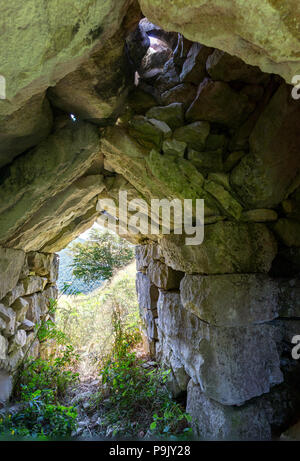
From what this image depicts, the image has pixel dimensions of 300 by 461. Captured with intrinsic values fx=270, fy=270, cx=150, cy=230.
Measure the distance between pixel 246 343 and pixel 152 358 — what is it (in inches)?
85.8

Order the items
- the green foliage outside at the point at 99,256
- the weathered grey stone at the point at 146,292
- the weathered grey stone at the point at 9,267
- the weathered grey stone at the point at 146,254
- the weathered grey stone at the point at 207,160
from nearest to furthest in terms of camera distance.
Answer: the weathered grey stone at the point at 207,160 → the weathered grey stone at the point at 9,267 → the weathered grey stone at the point at 146,254 → the weathered grey stone at the point at 146,292 → the green foliage outside at the point at 99,256

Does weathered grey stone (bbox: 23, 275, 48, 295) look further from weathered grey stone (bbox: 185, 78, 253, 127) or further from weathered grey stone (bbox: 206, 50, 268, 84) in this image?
weathered grey stone (bbox: 206, 50, 268, 84)

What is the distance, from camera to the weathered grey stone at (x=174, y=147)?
186 cm

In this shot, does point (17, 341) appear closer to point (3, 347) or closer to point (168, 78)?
point (3, 347)

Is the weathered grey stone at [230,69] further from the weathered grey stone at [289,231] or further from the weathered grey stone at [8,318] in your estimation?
the weathered grey stone at [8,318]

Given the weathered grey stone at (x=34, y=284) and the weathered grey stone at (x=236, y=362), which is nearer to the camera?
the weathered grey stone at (x=236, y=362)

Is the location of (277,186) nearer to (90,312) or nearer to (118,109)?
(118,109)

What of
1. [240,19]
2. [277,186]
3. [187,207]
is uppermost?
[240,19]

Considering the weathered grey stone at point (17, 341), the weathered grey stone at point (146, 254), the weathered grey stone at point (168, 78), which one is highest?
the weathered grey stone at point (168, 78)

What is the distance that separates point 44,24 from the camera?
923 mm

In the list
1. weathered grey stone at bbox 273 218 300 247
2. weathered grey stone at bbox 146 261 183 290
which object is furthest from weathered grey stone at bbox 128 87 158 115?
weathered grey stone at bbox 146 261 183 290

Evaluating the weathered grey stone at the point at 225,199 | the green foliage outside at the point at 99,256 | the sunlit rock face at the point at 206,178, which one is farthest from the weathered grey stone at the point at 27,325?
the green foliage outside at the point at 99,256

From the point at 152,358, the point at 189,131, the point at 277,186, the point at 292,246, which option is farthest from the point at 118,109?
the point at 152,358
